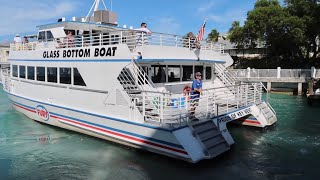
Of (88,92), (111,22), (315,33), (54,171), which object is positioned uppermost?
(315,33)

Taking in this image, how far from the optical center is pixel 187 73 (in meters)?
13.8

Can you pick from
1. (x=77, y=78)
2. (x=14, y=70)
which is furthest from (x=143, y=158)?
(x=14, y=70)

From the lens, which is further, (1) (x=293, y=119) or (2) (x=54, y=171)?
(1) (x=293, y=119)

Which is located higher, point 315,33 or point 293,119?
point 315,33

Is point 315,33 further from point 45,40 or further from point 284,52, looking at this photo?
point 45,40

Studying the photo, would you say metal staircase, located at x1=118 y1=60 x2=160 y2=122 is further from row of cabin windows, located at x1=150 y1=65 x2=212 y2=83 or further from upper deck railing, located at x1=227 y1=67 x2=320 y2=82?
upper deck railing, located at x1=227 y1=67 x2=320 y2=82

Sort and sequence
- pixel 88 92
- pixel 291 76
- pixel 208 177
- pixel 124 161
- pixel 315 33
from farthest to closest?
pixel 315 33
pixel 291 76
pixel 88 92
pixel 124 161
pixel 208 177

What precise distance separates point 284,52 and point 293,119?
25.0m

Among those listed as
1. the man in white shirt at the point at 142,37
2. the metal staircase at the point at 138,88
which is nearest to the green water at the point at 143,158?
the metal staircase at the point at 138,88

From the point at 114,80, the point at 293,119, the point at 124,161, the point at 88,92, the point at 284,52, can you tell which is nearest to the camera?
the point at 124,161

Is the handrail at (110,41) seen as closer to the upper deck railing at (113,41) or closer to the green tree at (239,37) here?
the upper deck railing at (113,41)

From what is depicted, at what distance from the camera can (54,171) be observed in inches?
363

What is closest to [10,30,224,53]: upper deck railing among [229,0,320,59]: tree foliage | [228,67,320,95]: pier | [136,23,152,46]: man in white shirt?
[136,23,152,46]: man in white shirt

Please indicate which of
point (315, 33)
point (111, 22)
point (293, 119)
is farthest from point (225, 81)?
point (315, 33)
